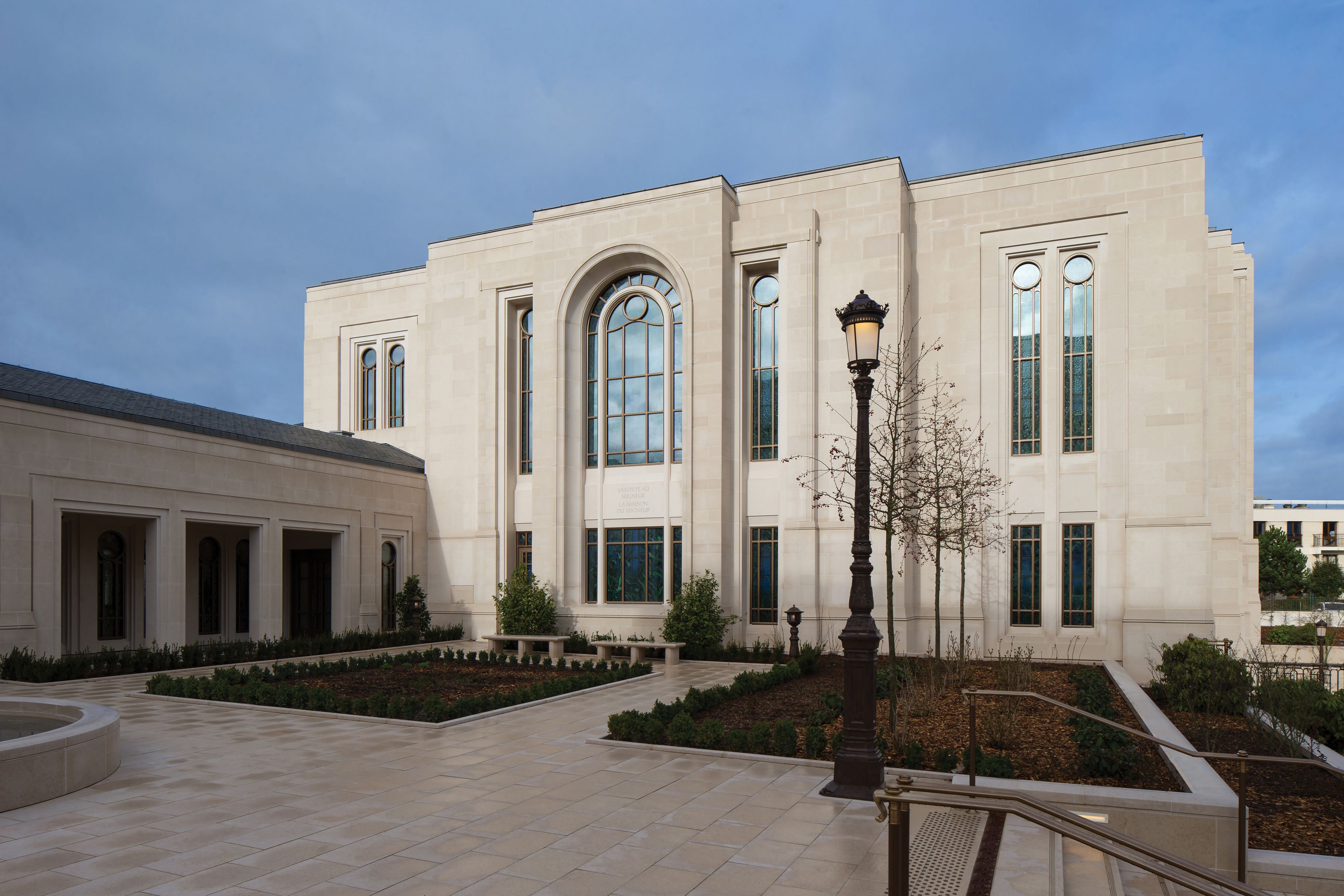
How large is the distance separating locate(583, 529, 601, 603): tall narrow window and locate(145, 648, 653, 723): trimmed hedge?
15.9 feet

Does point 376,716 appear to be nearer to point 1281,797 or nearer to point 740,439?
point 1281,797

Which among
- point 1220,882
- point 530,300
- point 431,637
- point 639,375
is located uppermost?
point 530,300

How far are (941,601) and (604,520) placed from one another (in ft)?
29.8

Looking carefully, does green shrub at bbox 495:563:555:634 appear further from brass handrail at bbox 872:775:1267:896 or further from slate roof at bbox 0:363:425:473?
brass handrail at bbox 872:775:1267:896

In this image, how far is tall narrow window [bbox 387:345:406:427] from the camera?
29.9 meters

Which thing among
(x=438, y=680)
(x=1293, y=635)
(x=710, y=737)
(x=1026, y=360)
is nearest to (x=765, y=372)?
(x=1026, y=360)

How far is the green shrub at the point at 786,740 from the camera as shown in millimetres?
9742

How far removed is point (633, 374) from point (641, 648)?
300 inches

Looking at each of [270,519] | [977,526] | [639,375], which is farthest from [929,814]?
[270,519]

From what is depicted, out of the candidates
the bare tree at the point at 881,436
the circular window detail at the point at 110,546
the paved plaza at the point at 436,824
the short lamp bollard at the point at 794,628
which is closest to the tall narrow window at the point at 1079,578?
the bare tree at the point at 881,436

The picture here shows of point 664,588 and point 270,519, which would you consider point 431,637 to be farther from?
point 664,588

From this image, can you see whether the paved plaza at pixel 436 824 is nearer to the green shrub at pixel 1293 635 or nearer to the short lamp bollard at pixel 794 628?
the short lamp bollard at pixel 794 628

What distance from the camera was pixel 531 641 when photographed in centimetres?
2241

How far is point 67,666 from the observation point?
1650 centimetres
